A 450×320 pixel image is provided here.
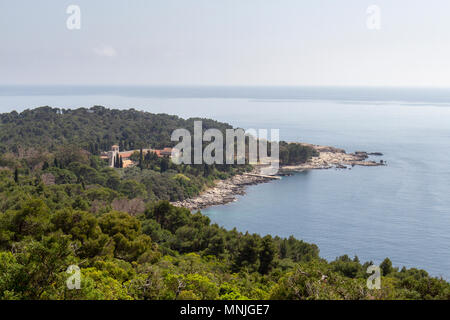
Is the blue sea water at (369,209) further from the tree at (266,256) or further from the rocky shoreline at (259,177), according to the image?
the tree at (266,256)

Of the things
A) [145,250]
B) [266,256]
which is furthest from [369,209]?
[145,250]

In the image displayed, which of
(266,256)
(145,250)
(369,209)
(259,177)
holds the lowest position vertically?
(369,209)

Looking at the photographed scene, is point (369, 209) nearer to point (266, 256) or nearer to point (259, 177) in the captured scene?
point (259, 177)

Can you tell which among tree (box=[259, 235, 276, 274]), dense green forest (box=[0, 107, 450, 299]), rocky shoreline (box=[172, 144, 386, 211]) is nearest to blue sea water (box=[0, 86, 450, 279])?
rocky shoreline (box=[172, 144, 386, 211])

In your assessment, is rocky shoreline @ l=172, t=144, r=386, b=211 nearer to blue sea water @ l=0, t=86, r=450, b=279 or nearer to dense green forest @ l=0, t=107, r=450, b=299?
dense green forest @ l=0, t=107, r=450, b=299

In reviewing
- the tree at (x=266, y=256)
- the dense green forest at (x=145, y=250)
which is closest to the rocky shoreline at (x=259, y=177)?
the dense green forest at (x=145, y=250)

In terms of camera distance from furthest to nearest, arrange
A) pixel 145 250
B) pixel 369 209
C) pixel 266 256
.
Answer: pixel 369 209
pixel 266 256
pixel 145 250
